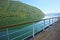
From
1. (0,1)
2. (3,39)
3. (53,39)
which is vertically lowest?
(3,39)

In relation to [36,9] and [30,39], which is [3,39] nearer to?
[30,39]

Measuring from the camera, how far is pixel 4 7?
2616 inches

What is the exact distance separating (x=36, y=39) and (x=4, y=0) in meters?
65.7

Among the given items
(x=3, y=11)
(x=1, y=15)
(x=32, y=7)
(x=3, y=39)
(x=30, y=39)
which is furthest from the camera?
(x=32, y=7)

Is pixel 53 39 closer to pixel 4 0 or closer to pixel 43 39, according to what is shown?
pixel 43 39

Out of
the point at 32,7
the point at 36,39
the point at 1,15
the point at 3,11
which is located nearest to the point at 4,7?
the point at 3,11

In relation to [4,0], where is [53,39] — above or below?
below

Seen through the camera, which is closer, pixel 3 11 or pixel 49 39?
pixel 49 39

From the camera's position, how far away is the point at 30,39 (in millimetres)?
4504

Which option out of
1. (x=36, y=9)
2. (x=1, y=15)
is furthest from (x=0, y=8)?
(x=36, y=9)

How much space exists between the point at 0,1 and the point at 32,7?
52242 millimetres

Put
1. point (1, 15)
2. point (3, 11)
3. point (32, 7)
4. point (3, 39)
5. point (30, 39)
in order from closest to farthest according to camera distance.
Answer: point (30, 39) < point (3, 39) < point (1, 15) < point (3, 11) < point (32, 7)

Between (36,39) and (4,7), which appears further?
(4,7)

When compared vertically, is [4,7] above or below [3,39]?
above
